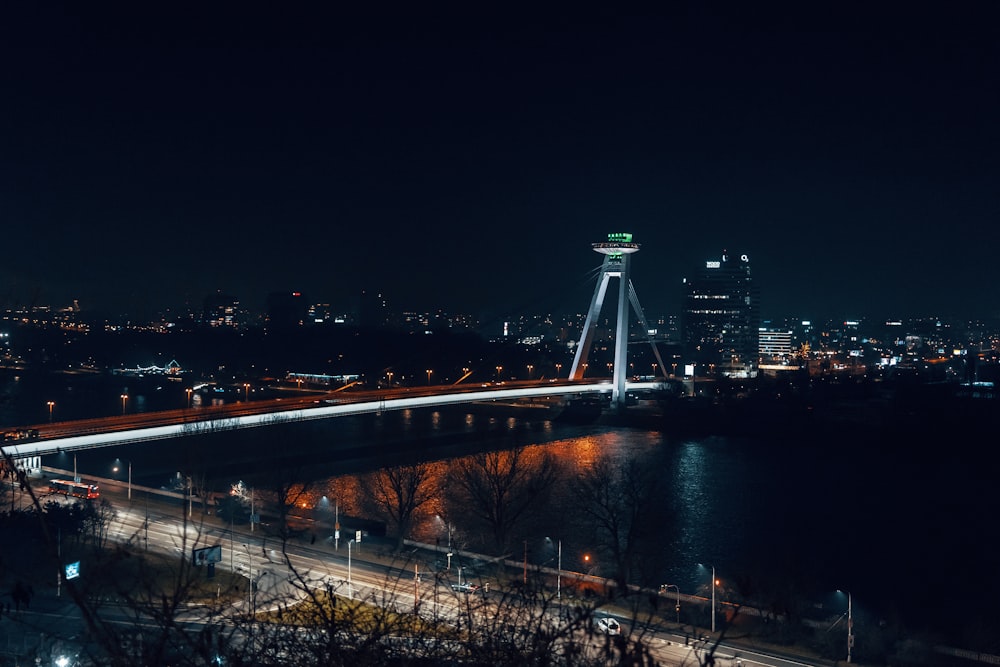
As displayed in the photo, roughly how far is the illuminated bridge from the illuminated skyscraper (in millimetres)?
19702

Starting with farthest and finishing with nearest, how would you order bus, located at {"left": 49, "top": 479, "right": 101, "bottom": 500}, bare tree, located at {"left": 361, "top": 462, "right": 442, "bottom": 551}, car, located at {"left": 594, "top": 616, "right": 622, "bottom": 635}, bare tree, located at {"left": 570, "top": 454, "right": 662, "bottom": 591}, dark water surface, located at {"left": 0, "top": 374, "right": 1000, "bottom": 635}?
bus, located at {"left": 49, "top": 479, "right": 101, "bottom": 500}, bare tree, located at {"left": 361, "top": 462, "right": 442, "bottom": 551}, bare tree, located at {"left": 570, "top": 454, "right": 662, "bottom": 591}, dark water surface, located at {"left": 0, "top": 374, "right": 1000, "bottom": 635}, car, located at {"left": 594, "top": 616, "right": 622, "bottom": 635}

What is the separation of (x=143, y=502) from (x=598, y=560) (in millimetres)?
3675

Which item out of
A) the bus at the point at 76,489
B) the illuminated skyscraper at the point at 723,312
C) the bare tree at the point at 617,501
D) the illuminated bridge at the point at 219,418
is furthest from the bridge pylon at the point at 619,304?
the illuminated skyscraper at the point at 723,312

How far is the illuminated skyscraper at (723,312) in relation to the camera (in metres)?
32.8

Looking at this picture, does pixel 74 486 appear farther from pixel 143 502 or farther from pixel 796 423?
pixel 796 423

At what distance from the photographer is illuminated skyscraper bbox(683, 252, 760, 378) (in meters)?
32.8

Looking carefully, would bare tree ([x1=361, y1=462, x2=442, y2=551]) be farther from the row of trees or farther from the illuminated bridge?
the illuminated bridge

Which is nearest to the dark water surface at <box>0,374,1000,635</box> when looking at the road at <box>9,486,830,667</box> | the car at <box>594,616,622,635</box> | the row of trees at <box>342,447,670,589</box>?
the row of trees at <box>342,447,670,589</box>

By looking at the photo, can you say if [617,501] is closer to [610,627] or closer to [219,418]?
[219,418]

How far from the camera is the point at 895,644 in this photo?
14.2ft

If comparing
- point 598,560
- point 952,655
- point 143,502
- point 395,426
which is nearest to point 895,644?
point 952,655

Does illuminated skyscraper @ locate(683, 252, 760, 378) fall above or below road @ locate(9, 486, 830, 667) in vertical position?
above

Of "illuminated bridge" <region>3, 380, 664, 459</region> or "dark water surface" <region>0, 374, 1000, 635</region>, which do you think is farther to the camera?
"illuminated bridge" <region>3, 380, 664, 459</region>

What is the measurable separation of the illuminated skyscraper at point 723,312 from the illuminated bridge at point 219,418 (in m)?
19.7
